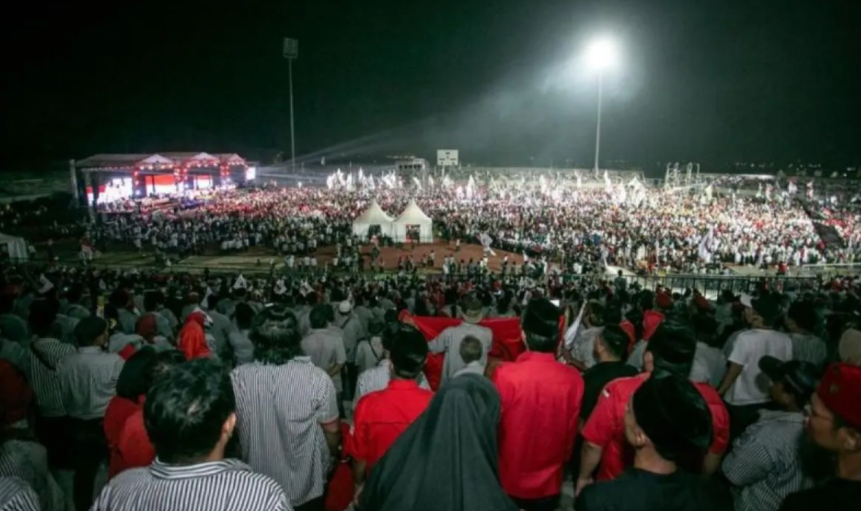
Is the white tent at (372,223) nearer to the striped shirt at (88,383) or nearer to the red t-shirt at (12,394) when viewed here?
the striped shirt at (88,383)

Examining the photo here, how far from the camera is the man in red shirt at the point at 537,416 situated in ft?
9.89

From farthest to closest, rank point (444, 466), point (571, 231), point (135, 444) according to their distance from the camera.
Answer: point (571, 231), point (135, 444), point (444, 466)

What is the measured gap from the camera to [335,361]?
494cm

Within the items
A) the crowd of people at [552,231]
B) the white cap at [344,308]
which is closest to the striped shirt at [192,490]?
the white cap at [344,308]

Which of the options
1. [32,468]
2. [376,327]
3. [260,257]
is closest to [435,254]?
[260,257]

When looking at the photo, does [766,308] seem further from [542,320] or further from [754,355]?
[542,320]

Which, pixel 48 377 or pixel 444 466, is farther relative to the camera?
pixel 48 377

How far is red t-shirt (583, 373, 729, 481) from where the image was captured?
2785 millimetres

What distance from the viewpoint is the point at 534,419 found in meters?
3.03

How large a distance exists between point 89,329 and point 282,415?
1.91 metres

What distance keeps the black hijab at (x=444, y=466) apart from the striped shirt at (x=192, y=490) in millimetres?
366

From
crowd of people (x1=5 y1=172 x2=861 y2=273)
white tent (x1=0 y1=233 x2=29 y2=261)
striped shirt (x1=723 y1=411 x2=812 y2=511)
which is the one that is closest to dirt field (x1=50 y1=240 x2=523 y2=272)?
crowd of people (x1=5 y1=172 x2=861 y2=273)

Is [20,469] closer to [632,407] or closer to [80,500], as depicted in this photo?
[80,500]

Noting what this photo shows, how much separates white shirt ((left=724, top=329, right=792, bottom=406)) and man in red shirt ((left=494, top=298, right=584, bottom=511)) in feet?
6.27
